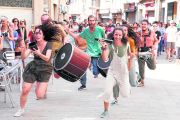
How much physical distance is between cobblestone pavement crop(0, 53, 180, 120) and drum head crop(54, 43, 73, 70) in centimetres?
82

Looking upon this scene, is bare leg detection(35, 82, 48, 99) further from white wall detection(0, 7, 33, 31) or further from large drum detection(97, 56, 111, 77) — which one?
white wall detection(0, 7, 33, 31)

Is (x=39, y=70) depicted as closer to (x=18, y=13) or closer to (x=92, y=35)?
(x=92, y=35)

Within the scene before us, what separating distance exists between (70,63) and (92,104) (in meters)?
1.10

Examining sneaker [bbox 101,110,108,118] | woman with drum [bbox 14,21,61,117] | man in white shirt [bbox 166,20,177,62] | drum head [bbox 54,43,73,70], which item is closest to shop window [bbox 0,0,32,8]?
man in white shirt [bbox 166,20,177,62]

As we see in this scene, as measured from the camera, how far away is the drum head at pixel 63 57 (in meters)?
5.77

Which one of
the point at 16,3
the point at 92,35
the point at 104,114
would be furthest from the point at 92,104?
the point at 16,3

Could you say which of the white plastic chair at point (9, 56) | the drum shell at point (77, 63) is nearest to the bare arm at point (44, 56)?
the drum shell at point (77, 63)

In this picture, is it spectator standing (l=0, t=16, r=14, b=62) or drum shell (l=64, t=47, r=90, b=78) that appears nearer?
drum shell (l=64, t=47, r=90, b=78)

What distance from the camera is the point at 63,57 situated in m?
5.87

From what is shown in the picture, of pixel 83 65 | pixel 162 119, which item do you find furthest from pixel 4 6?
pixel 162 119

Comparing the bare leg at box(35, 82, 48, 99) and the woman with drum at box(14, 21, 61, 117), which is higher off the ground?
the woman with drum at box(14, 21, 61, 117)

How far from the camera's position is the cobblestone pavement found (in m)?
5.53

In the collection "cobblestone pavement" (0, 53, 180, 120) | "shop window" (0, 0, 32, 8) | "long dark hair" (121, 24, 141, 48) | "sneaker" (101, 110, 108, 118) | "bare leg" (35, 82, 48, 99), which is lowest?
"cobblestone pavement" (0, 53, 180, 120)

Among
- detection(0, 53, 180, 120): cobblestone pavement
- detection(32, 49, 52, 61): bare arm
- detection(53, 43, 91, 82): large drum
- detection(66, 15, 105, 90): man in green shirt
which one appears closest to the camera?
detection(32, 49, 52, 61): bare arm
